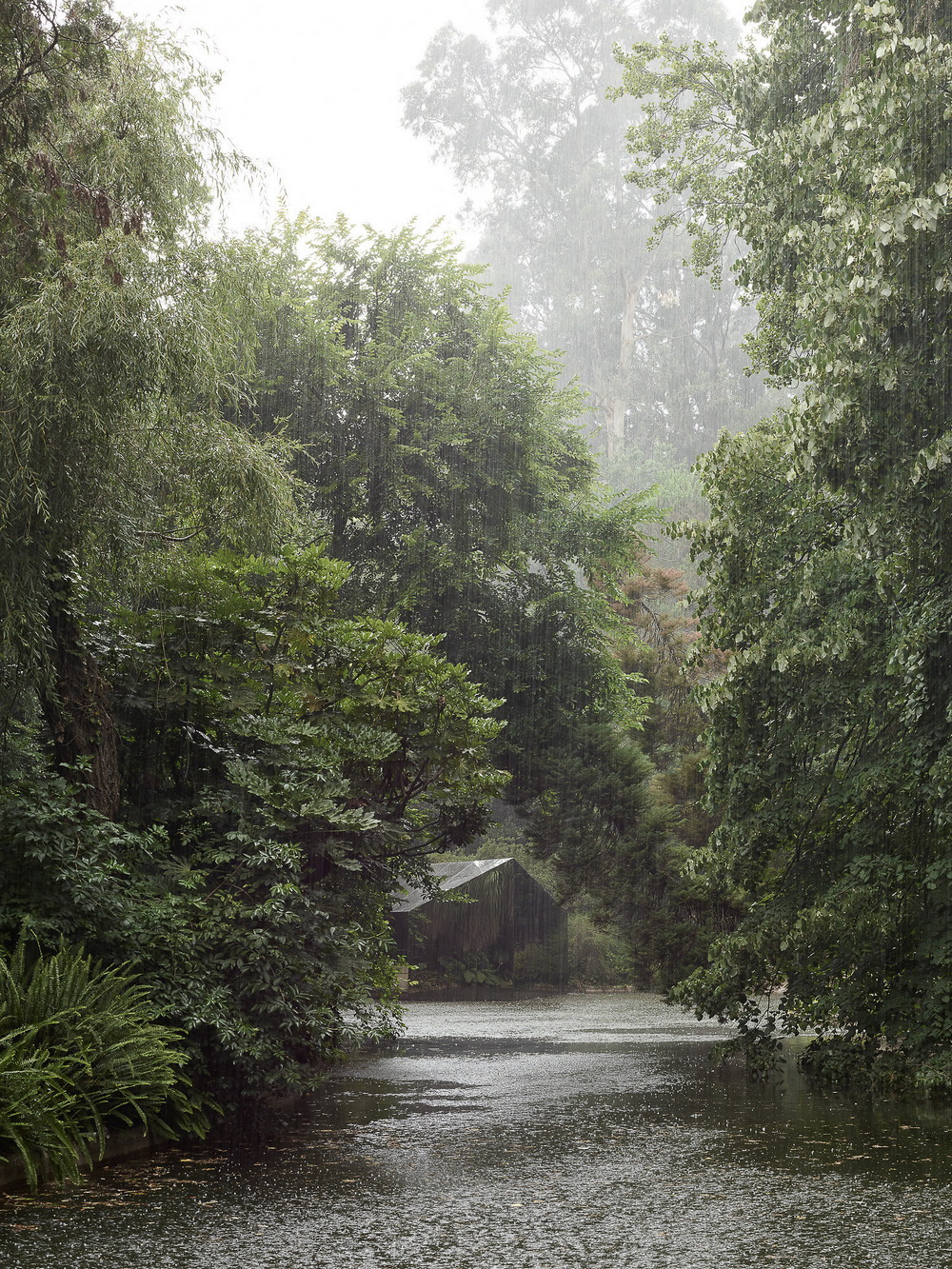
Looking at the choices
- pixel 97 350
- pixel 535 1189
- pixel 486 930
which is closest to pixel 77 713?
pixel 97 350

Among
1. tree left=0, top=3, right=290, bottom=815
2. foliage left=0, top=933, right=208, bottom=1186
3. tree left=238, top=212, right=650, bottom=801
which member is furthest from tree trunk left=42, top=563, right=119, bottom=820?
tree left=238, top=212, right=650, bottom=801

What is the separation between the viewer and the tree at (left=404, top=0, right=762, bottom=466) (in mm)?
56188

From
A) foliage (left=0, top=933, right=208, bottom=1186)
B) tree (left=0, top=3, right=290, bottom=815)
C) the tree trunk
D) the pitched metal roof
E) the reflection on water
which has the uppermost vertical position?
tree (left=0, top=3, right=290, bottom=815)

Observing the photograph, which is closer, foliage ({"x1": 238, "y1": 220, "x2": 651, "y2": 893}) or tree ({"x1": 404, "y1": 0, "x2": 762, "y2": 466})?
foliage ({"x1": 238, "y1": 220, "x2": 651, "y2": 893})

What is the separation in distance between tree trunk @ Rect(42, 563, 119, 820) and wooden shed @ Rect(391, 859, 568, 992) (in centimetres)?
1507

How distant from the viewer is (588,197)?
185 ft

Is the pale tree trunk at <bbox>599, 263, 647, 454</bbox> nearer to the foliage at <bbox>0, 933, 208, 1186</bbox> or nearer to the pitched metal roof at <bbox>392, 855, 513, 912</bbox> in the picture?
the pitched metal roof at <bbox>392, 855, 513, 912</bbox>

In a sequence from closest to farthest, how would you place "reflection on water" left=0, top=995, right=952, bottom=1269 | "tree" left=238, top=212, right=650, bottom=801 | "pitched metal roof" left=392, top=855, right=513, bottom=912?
1. "reflection on water" left=0, top=995, right=952, bottom=1269
2. "tree" left=238, top=212, right=650, bottom=801
3. "pitched metal roof" left=392, top=855, right=513, bottom=912

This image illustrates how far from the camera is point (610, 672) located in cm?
2191

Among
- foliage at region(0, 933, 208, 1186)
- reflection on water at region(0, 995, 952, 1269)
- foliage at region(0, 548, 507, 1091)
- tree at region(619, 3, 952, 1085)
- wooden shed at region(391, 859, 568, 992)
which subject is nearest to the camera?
reflection on water at region(0, 995, 952, 1269)

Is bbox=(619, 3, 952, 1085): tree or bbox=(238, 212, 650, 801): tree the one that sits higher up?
bbox=(238, 212, 650, 801): tree

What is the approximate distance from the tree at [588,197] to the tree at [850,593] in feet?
144

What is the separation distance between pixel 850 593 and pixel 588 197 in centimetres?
5001

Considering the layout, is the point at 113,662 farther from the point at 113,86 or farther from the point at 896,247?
the point at 896,247
